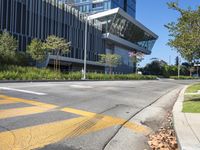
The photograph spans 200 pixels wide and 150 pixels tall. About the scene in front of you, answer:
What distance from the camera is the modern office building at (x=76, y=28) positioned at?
5462 cm

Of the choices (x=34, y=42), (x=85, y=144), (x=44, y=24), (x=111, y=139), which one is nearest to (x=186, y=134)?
(x=111, y=139)

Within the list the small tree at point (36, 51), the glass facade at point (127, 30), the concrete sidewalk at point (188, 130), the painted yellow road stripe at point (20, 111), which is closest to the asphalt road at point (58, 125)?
the painted yellow road stripe at point (20, 111)

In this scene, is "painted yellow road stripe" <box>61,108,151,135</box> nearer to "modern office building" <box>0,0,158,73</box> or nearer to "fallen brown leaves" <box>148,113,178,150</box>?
"fallen brown leaves" <box>148,113,178,150</box>

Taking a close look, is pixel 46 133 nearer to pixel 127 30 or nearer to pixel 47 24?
pixel 47 24

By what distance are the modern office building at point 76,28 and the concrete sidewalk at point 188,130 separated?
4294cm

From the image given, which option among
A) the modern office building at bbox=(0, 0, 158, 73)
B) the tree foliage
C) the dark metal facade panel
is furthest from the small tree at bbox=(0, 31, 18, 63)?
the tree foliage

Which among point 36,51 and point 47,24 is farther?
point 47,24

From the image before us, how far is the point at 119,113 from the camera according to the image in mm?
12500

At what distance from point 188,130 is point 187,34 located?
704cm

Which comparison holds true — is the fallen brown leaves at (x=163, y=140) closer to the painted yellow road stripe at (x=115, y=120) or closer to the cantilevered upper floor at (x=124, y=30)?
the painted yellow road stripe at (x=115, y=120)

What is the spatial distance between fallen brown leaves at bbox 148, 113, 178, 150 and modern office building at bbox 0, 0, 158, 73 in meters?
44.2

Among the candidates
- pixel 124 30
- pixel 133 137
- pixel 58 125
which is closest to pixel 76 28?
pixel 124 30

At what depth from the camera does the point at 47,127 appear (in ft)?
28.3

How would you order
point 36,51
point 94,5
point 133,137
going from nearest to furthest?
point 133,137
point 36,51
point 94,5
